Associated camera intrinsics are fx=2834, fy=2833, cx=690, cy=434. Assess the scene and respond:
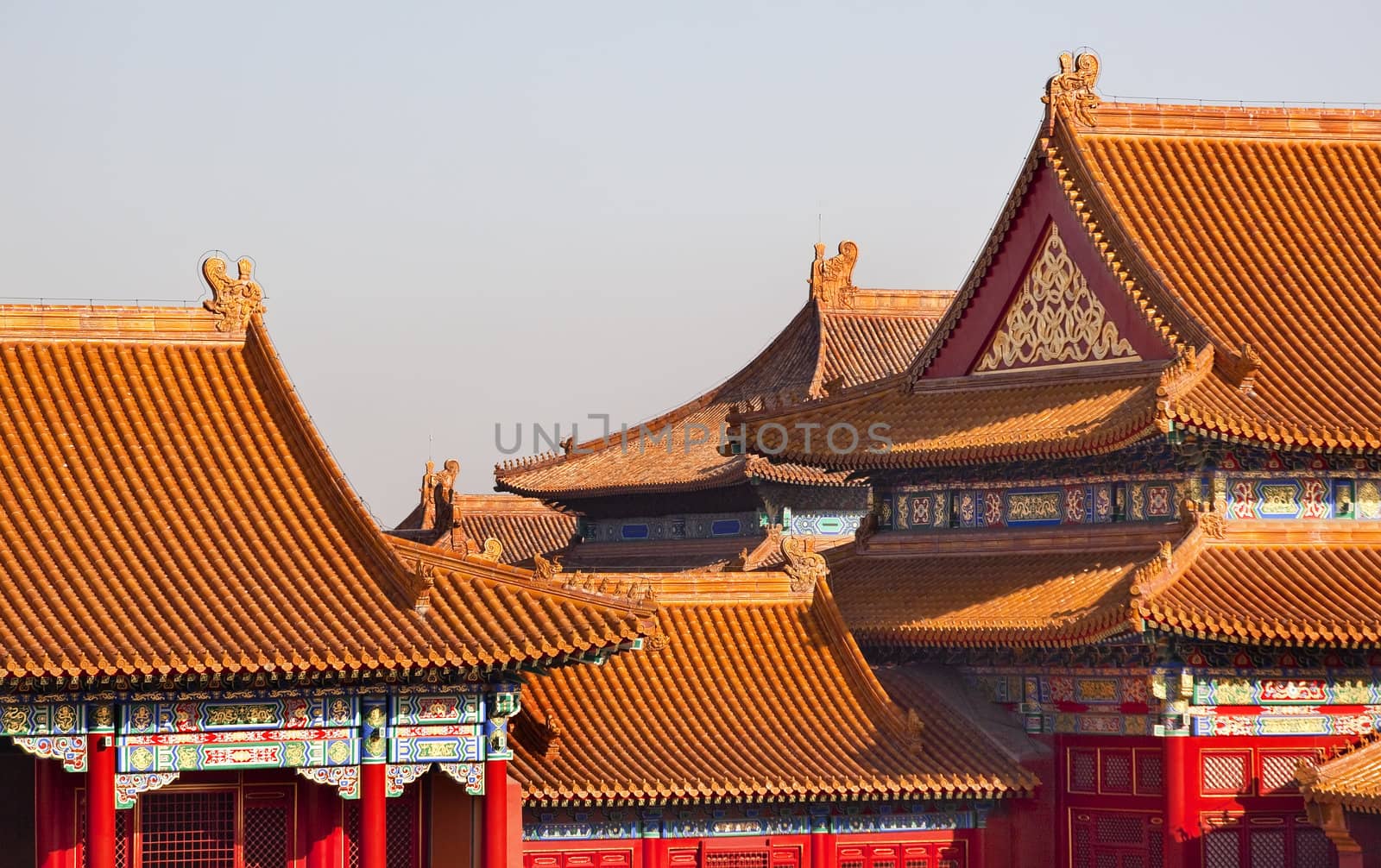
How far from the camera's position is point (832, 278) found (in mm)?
60844

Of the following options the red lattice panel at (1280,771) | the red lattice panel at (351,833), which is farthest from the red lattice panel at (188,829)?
the red lattice panel at (1280,771)

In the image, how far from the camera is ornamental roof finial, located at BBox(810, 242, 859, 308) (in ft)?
199

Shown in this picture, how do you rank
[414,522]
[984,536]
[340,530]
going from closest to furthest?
1. [340,530]
2. [984,536]
3. [414,522]

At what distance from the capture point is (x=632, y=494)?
5841 cm

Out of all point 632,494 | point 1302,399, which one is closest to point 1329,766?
point 1302,399

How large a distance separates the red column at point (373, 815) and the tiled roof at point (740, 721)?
2.25 m

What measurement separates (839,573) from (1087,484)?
15.0 feet

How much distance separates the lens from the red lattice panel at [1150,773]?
112 ft

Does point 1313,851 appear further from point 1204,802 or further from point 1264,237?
point 1264,237

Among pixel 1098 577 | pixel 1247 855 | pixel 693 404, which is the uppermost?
pixel 693 404

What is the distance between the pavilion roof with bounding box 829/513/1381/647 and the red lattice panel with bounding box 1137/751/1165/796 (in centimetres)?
192

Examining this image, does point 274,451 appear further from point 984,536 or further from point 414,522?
point 414,522

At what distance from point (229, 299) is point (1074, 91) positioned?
38.9ft

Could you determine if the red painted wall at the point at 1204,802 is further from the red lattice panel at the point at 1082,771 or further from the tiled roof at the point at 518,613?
the tiled roof at the point at 518,613
